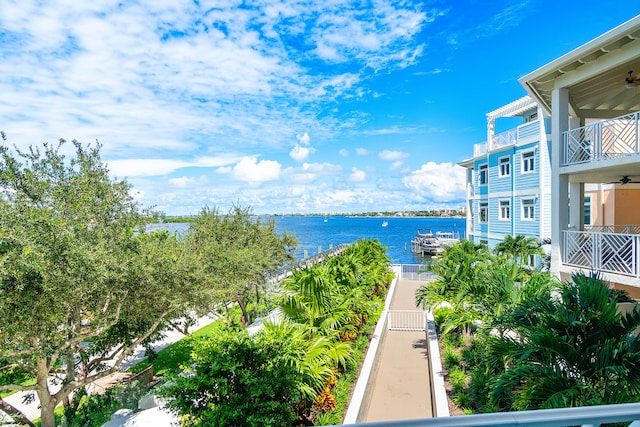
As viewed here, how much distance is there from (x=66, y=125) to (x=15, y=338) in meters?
7.42

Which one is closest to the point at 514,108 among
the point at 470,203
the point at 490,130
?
the point at 490,130

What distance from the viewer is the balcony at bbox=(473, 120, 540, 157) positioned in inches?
823

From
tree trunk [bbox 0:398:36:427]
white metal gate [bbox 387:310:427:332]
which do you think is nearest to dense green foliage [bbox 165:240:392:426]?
tree trunk [bbox 0:398:36:427]

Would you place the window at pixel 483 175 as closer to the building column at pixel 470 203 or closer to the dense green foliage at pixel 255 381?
the building column at pixel 470 203

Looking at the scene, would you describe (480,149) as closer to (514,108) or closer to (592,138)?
(514,108)

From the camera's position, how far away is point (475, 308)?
31.3 ft

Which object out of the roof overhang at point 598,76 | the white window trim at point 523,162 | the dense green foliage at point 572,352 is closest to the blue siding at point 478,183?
the white window trim at point 523,162

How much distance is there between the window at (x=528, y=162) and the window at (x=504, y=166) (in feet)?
3.86

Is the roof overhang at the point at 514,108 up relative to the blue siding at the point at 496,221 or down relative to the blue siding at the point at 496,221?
up

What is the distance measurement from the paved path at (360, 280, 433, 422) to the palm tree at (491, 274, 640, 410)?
8.92ft

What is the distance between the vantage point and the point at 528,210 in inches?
851

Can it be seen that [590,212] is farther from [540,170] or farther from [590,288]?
[590,288]

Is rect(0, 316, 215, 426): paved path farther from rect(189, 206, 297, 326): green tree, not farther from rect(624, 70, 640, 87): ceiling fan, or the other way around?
rect(624, 70, 640, 87): ceiling fan

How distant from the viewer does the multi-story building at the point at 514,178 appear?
20.3m
